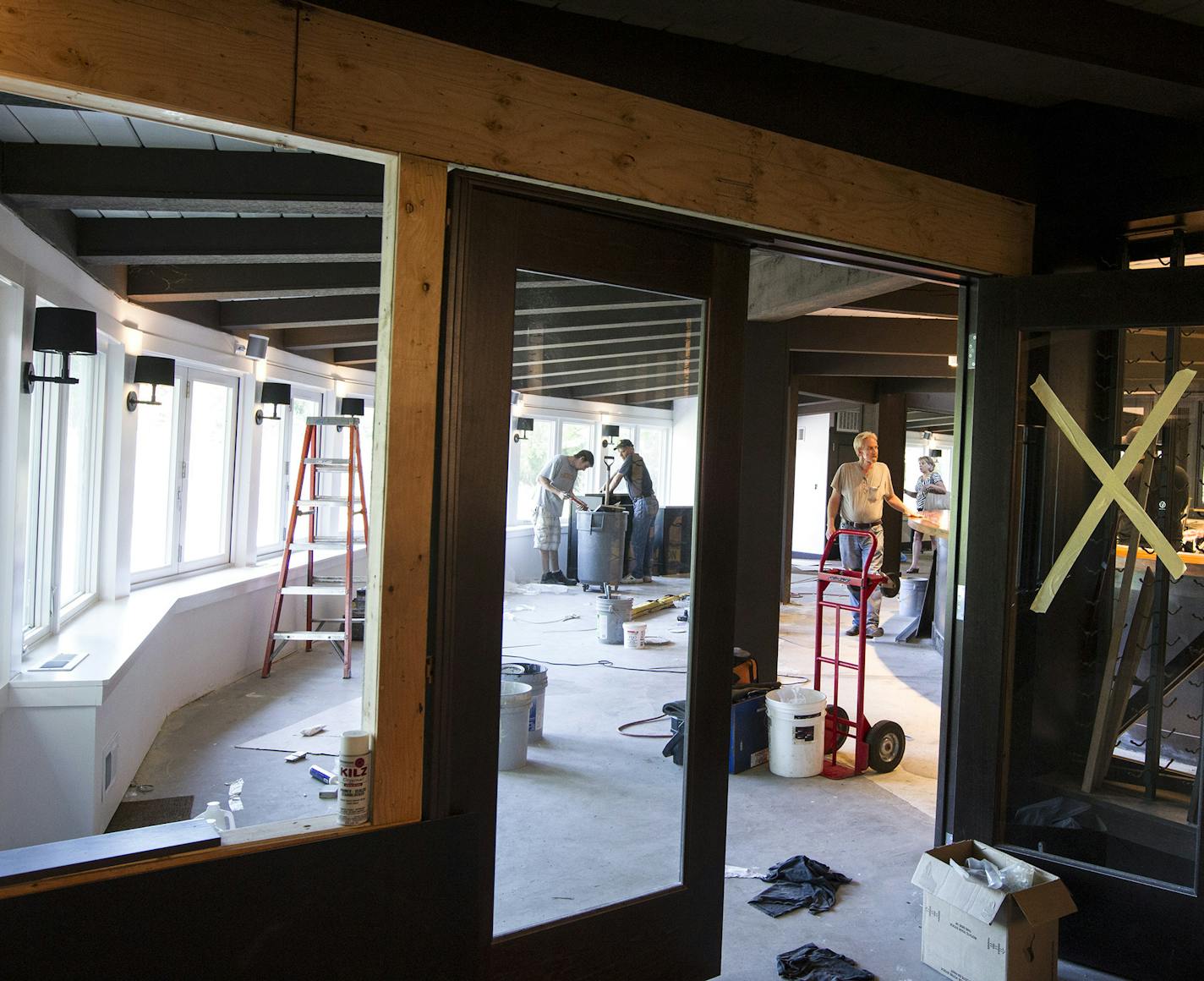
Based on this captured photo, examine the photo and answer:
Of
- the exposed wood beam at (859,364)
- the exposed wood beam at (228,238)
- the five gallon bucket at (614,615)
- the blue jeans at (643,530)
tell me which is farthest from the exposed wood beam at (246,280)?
the exposed wood beam at (859,364)

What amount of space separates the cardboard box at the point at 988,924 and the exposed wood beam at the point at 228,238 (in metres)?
3.37

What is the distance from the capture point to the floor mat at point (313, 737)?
4.80m

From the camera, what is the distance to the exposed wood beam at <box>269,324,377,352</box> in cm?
729

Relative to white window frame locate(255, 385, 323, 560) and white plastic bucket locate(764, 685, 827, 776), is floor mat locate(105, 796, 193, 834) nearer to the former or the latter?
white plastic bucket locate(764, 685, 827, 776)

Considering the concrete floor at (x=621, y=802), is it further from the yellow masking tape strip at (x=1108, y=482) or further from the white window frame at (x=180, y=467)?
the yellow masking tape strip at (x=1108, y=482)

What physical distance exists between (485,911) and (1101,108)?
323cm

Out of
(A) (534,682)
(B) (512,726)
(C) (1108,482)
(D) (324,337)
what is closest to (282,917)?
(B) (512,726)

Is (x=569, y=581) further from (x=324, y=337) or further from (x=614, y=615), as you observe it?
(x=324, y=337)

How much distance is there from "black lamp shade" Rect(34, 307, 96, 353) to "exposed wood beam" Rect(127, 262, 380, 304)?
1546mm

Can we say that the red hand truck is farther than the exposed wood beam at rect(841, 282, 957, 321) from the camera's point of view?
No

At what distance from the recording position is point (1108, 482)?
314 cm

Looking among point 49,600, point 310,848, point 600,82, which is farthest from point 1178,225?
point 49,600

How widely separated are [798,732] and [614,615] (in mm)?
1348

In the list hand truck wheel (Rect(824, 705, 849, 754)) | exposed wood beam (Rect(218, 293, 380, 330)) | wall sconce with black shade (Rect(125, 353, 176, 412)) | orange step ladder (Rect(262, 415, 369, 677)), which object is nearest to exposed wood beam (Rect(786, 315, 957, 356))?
hand truck wheel (Rect(824, 705, 849, 754))
